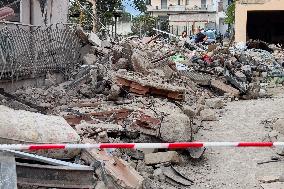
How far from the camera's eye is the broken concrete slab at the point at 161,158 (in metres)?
7.19

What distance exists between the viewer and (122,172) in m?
6.03

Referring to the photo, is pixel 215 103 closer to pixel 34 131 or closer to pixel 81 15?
pixel 34 131

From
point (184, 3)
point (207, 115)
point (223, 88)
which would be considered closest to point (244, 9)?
point (223, 88)

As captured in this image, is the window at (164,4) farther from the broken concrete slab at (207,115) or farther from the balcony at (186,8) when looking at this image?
the broken concrete slab at (207,115)

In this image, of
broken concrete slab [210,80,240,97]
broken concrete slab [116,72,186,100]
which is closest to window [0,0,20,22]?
broken concrete slab [116,72,186,100]

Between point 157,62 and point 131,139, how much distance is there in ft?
24.6

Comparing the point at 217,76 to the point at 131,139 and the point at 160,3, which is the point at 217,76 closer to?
the point at 131,139

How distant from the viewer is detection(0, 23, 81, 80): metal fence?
9.95 m

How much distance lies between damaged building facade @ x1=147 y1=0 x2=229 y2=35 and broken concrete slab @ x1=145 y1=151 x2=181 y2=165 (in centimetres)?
5605

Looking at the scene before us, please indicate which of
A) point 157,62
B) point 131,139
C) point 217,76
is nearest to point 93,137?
point 131,139

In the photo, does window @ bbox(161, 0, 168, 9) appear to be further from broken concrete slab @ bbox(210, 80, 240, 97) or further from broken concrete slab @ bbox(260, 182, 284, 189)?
broken concrete slab @ bbox(260, 182, 284, 189)

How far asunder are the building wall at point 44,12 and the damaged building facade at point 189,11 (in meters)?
46.5

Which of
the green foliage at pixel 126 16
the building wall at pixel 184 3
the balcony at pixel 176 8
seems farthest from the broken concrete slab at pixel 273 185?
the building wall at pixel 184 3

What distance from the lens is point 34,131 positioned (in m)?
5.61
